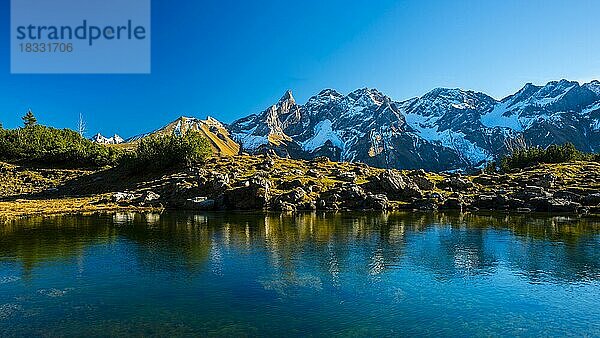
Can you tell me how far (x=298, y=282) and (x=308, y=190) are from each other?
84.8 metres

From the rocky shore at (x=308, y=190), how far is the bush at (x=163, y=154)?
5.42 meters

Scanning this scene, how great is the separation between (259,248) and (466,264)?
26181 millimetres

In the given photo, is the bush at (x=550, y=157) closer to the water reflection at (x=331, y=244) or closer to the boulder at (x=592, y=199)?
the boulder at (x=592, y=199)

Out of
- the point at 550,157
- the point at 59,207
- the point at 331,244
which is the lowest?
the point at 331,244

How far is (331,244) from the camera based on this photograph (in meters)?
58.6

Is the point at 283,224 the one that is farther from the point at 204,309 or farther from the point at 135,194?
the point at 135,194

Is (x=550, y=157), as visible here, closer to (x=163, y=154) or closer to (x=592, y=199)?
(x=592, y=199)

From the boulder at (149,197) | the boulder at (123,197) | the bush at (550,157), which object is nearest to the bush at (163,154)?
the boulder at (149,197)

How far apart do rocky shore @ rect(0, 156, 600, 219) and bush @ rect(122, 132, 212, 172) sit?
17.8 ft

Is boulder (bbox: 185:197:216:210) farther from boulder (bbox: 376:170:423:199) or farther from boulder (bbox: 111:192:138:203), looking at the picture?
boulder (bbox: 376:170:423:199)

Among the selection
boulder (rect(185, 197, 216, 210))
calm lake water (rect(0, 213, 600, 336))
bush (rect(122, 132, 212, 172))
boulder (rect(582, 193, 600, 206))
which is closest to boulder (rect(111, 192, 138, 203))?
boulder (rect(185, 197, 216, 210))

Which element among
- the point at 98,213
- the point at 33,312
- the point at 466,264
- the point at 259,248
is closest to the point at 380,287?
the point at 466,264

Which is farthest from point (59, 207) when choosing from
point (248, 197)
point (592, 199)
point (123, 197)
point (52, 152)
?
point (592, 199)

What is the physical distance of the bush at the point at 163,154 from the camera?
488 feet
